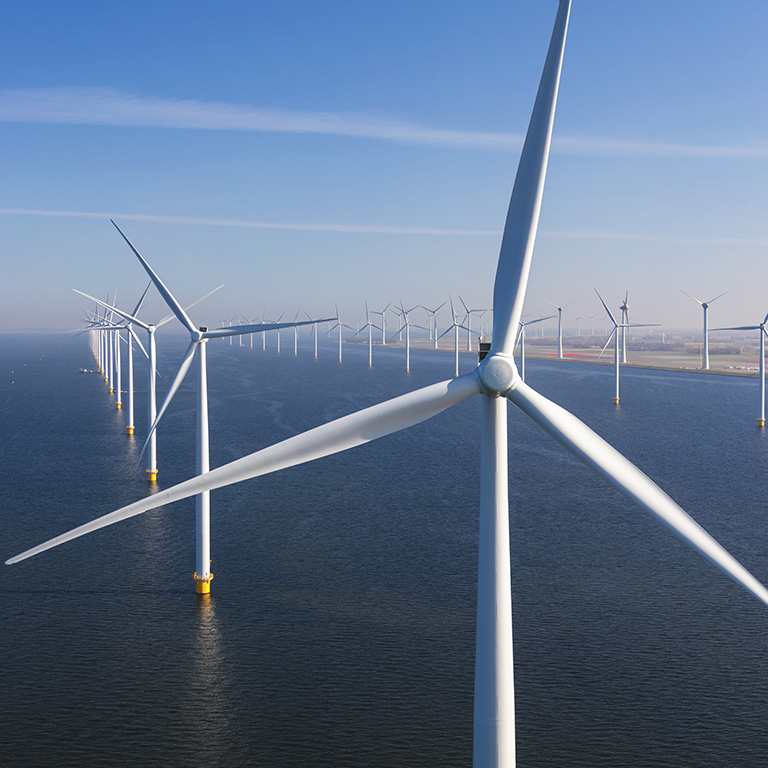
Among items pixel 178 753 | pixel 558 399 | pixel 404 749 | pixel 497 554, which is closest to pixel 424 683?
→ pixel 404 749

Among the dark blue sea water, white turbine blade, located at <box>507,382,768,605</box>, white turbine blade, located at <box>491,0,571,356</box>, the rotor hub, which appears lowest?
the dark blue sea water

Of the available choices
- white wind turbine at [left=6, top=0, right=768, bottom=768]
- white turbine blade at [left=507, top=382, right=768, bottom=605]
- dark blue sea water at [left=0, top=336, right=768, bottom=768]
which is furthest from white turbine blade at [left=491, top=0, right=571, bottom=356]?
dark blue sea water at [left=0, top=336, right=768, bottom=768]

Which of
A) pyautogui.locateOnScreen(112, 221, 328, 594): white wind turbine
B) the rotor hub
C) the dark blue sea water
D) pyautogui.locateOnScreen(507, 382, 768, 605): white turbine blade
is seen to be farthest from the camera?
pyautogui.locateOnScreen(112, 221, 328, 594): white wind turbine

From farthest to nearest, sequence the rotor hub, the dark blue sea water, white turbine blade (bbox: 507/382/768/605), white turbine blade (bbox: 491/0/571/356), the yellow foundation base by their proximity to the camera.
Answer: the yellow foundation base → the dark blue sea water → white turbine blade (bbox: 491/0/571/356) → the rotor hub → white turbine blade (bbox: 507/382/768/605)

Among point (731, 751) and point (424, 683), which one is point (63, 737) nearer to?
point (424, 683)

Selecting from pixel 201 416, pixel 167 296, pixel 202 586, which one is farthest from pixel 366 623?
pixel 167 296

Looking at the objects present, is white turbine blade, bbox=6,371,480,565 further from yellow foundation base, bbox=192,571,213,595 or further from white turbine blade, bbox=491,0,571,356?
yellow foundation base, bbox=192,571,213,595
